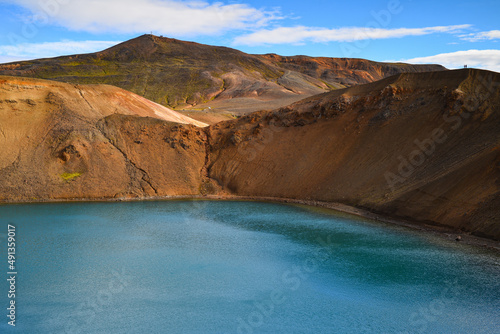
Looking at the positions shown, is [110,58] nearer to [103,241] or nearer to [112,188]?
[112,188]

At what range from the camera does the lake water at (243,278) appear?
15.1 m

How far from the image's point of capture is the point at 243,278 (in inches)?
757

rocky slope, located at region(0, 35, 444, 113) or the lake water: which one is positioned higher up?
rocky slope, located at region(0, 35, 444, 113)

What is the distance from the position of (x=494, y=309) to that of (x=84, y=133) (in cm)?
3611

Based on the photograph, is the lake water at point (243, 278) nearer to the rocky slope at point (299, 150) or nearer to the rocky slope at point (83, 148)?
the rocky slope at point (299, 150)

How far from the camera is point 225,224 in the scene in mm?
29844

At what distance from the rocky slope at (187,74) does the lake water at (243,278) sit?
59.2 metres

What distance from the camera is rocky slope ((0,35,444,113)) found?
3999 inches

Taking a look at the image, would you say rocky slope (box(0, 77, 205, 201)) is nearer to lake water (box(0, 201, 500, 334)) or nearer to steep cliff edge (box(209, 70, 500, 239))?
steep cliff edge (box(209, 70, 500, 239))

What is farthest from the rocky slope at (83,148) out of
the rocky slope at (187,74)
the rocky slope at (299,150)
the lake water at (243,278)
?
the rocky slope at (187,74)

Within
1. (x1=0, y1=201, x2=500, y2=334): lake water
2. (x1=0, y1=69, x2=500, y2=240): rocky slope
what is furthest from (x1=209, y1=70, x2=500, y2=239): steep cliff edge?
(x1=0, y1=201, x2=500, y2=334): lake water

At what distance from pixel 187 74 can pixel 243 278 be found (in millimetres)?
98465

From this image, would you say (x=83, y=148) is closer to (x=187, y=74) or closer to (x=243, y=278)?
(x=243, y=278)

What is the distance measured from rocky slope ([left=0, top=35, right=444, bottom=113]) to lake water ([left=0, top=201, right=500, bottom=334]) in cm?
5920
